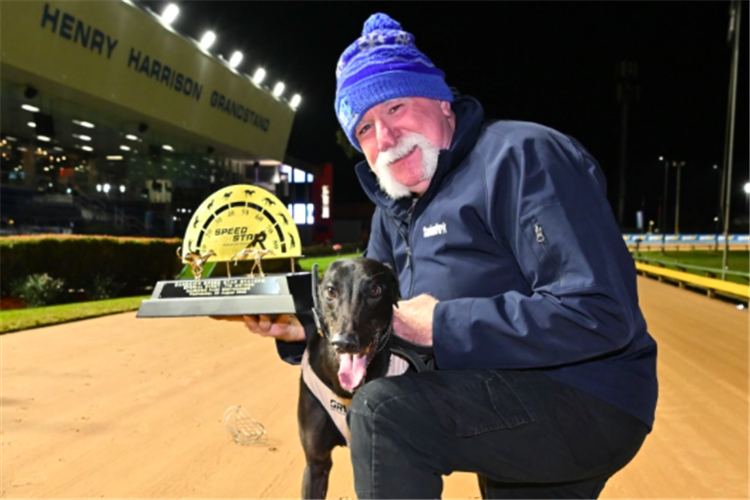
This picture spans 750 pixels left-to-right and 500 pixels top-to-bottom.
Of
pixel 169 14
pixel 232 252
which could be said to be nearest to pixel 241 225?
pixel 232 252

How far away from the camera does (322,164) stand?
4150 centimetres

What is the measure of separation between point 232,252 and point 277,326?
44 centimetres

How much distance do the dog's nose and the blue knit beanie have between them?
2.67 feet

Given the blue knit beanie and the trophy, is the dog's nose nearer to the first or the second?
the trophy

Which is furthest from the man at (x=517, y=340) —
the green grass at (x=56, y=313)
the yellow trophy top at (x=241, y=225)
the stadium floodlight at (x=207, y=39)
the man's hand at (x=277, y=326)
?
the stadium floodlight at (x=207, y=39)

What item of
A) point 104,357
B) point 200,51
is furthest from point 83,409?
point 200,51

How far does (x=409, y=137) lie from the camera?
1889mm

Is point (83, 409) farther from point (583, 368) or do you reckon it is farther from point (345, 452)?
point (583, 368)

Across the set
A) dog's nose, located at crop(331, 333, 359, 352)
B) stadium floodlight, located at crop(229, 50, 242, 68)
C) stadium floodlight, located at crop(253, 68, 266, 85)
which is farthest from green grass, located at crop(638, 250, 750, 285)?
stadium floodlight, located at crop(253, 68, 266, 85)

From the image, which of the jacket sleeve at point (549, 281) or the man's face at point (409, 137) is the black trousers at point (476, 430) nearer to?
the jacket sleeve at point (549, 281)

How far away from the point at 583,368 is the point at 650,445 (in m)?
2.56

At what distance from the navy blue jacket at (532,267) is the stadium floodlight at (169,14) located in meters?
15.5

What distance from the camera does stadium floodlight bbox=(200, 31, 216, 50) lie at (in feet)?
56.3

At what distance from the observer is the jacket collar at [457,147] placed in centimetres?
176
